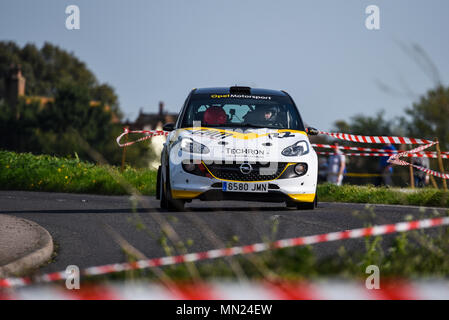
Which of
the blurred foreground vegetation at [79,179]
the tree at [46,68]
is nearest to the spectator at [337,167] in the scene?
the blurred foreground vegetation at [79,179]

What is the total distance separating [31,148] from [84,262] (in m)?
81.2

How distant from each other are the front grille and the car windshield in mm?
1022

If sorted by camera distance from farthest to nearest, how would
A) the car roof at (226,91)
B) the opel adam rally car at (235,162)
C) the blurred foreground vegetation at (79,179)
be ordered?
1. the blurred foreground vegetation at (79,179)
2. the car roof at (226,91)
3. the opel adam rally car at (235,162)

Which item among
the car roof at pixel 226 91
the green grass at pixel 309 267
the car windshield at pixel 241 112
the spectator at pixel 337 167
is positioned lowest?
the spectator at pixel 337 167

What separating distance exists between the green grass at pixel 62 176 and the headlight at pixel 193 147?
25.9 feet

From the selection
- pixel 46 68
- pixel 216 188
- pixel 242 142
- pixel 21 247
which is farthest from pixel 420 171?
pixel 46 68

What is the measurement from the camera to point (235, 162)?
36.6 ft

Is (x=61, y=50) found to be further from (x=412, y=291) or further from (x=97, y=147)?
(x=412, y=291)

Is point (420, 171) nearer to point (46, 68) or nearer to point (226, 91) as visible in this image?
point (226, 91)

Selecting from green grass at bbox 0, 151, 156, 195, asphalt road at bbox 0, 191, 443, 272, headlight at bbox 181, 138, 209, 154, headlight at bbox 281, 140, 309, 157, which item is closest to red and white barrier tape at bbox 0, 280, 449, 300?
asphalt road at bbox 0, 191, 443, 272

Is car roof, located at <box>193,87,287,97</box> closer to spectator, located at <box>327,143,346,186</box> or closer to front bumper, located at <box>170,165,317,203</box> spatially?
front bumper, located at <box>170,165,317,203</box>

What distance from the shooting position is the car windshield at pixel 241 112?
39.9 ft

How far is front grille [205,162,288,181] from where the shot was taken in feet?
36.6

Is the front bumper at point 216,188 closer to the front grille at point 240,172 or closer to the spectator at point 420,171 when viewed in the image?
the front grille at point 240,172
